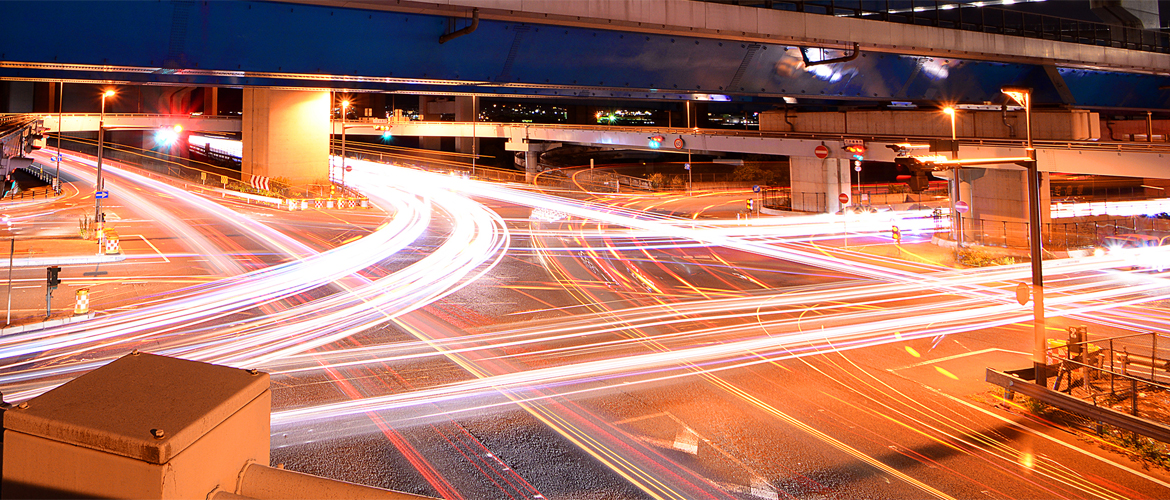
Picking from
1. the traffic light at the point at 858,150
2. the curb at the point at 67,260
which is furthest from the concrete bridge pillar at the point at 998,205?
the curb at the point at 67,260

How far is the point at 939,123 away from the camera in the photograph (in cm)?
3425

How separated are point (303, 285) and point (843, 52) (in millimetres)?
17622

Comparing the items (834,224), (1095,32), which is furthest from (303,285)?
(1095,32)

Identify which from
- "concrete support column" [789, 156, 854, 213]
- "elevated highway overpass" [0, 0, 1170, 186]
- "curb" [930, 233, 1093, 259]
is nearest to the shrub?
"curb" [930, 233, 1093, 259]

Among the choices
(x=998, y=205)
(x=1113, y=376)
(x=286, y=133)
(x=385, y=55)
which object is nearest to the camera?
(x=1113, y=376)

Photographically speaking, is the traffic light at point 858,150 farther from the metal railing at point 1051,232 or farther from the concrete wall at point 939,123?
the metal railing at point 1051,232

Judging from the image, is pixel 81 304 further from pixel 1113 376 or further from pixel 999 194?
pixel 999 194

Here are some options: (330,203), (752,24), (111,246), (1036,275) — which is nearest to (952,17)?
(752,24)

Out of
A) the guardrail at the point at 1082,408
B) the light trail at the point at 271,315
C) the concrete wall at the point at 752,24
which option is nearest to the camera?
the guardrail at the point at 1082,408

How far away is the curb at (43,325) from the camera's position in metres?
16.3

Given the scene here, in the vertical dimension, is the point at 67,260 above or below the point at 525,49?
below

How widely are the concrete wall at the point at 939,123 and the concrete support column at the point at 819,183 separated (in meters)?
2.06

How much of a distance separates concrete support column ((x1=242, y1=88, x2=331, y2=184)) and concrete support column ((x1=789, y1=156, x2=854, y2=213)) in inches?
1320

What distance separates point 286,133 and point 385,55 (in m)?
39.6
